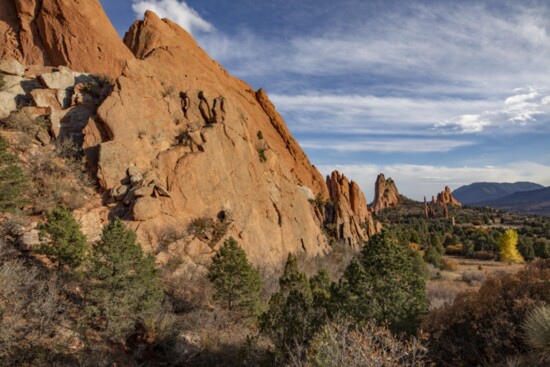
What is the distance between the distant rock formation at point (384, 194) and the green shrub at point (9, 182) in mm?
147036

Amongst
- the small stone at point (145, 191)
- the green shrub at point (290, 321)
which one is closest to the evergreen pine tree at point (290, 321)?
the green shrub at point (290, 321)

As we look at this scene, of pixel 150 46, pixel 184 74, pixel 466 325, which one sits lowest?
pixel 466 325

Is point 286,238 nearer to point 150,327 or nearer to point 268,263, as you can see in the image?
point 268,263

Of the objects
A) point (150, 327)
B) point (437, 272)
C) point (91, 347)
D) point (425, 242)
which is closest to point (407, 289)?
point (150, 327)

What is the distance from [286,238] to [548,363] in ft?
96.2

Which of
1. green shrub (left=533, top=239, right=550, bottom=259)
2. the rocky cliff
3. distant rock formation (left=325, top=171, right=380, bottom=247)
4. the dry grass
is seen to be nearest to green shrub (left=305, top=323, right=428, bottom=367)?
the rocky cliff

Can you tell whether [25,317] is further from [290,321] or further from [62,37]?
[62,37]

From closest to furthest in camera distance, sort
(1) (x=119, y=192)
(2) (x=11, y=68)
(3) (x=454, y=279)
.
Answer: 1. (1) (x=119, y=192)
2. (2) (x=11, y=68)
3. (3) (x=454, y=279)

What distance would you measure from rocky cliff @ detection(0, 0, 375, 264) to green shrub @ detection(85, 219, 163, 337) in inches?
303

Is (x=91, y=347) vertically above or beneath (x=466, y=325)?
beneath

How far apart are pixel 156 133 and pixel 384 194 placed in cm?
14113

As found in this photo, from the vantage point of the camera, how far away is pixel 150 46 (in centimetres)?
4331

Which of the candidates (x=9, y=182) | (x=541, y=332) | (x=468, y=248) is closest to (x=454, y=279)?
(x=468, y=248)

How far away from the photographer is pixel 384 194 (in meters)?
155
